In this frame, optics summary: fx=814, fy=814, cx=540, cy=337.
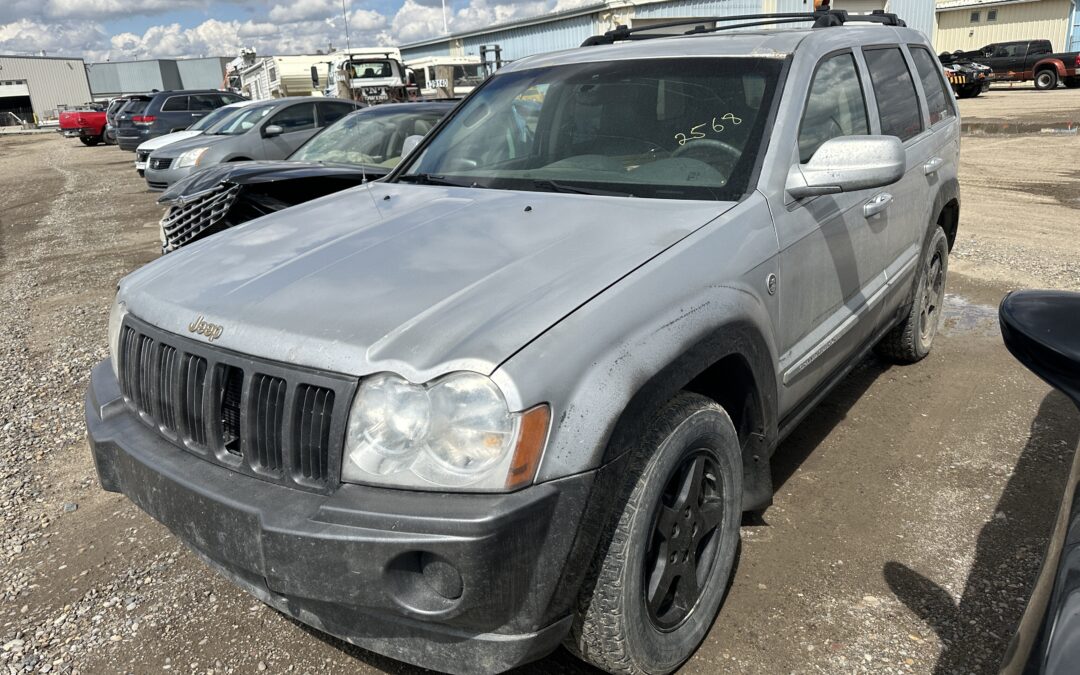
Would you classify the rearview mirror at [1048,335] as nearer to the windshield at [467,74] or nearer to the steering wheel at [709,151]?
the steering wheel at [709,151]

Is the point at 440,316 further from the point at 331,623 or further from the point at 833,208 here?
the point at 833,208

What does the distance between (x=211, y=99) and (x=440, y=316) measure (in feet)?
75.7

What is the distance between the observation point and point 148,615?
2814 millimetres

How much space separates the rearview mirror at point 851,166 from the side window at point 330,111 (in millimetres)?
11589

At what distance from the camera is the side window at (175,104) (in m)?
21.6

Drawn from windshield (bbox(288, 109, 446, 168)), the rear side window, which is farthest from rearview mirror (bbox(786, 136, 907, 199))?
the rear side window

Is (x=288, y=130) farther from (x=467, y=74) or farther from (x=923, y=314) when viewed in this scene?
(x=467, y=74)

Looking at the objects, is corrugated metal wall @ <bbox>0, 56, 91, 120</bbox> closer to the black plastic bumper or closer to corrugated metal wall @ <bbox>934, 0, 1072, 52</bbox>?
corrugated metal wall @ <bbox>934, 0, 1072, 52</bbox>

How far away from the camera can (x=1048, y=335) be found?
1.51m

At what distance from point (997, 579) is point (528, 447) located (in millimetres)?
1974

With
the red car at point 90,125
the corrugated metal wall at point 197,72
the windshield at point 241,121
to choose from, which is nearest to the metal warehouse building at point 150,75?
the corrugated metal wall at point 197,72

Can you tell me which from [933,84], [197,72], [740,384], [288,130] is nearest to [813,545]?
[740,384]

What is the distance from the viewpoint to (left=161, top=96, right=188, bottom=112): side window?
21594mm

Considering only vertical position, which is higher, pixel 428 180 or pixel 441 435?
pixel 428 180
